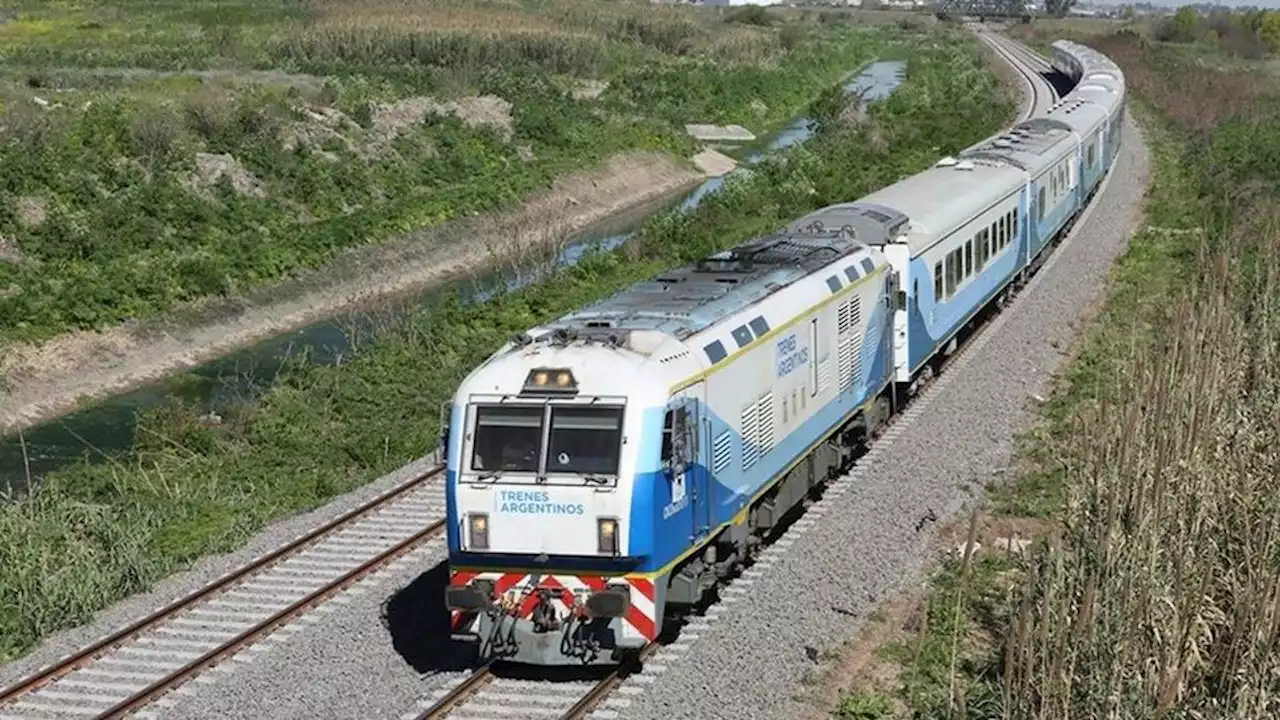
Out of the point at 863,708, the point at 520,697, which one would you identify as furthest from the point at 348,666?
the point at 863,708

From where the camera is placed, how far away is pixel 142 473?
2494 centimetres

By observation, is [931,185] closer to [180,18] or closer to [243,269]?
[243,269]

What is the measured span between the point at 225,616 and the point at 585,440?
5.89 metres

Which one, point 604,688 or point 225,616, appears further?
point 225,616

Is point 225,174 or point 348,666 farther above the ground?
point 348,666

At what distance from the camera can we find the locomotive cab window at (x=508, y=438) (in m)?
15.3

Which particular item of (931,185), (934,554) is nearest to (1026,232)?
(931,185)

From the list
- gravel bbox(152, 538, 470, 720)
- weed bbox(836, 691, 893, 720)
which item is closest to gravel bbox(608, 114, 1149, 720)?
weed bbox(836, 691, 893, 720)

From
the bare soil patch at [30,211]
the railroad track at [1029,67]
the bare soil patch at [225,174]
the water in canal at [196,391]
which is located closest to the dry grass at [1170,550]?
the water in canal at [196,391]

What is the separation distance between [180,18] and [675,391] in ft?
301

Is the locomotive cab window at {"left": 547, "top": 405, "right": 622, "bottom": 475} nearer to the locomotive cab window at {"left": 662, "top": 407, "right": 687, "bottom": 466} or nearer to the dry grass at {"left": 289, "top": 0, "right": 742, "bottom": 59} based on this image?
the locomotive cab window at {"left": 662, "top": 407, "right": 687, "bottom": 466}

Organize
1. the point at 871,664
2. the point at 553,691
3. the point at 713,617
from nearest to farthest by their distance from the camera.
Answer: the point at 553,691 → the point at 871,664 → the point at 713,617

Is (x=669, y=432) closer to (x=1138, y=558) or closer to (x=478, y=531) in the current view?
(x=478, y=531)

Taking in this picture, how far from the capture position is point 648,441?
15.1 m
